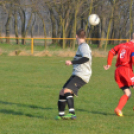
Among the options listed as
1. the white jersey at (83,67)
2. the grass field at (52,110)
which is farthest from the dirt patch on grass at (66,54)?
the white jersey at (83,67)

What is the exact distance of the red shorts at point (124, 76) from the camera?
5941 millimetres

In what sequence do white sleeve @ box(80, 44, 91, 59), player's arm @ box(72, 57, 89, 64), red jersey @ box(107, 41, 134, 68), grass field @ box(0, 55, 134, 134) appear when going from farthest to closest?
red jersey @ box(107, 41, 134, 68) < white sleeve @ box(80, 44, 91, 59) < player's arm @ box(72, 57, 89, 64) < grass field @ box(0, 55, 134, 134)

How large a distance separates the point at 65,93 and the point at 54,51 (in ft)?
62.6

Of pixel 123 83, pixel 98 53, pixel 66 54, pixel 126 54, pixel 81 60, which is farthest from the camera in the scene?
pixel 98 53

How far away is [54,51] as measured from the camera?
24.5 metres

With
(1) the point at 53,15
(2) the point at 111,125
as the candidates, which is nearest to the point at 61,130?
(2) the point at 111,125

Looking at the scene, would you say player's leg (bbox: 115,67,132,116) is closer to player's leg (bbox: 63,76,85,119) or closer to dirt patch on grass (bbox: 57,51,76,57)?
player's leg (bbox: 63,76,85,119)

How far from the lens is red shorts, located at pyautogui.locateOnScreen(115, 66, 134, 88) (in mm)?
5941

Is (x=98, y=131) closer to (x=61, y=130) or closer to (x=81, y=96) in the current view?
(x=61, y=130)

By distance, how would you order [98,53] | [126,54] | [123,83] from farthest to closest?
1. [98,53]
2. [123,83]
3. [126,54]

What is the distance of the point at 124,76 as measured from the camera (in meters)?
5.95

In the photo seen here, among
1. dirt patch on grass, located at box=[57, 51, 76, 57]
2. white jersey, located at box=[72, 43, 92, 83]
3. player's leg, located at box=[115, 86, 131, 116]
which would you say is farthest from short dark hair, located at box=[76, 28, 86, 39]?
dirt patch on grass, located at box=[57, 51, 76, 57]

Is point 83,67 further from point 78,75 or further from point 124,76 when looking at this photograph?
point 124,76

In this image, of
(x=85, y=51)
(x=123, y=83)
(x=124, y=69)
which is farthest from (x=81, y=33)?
(x=123, y=83)
